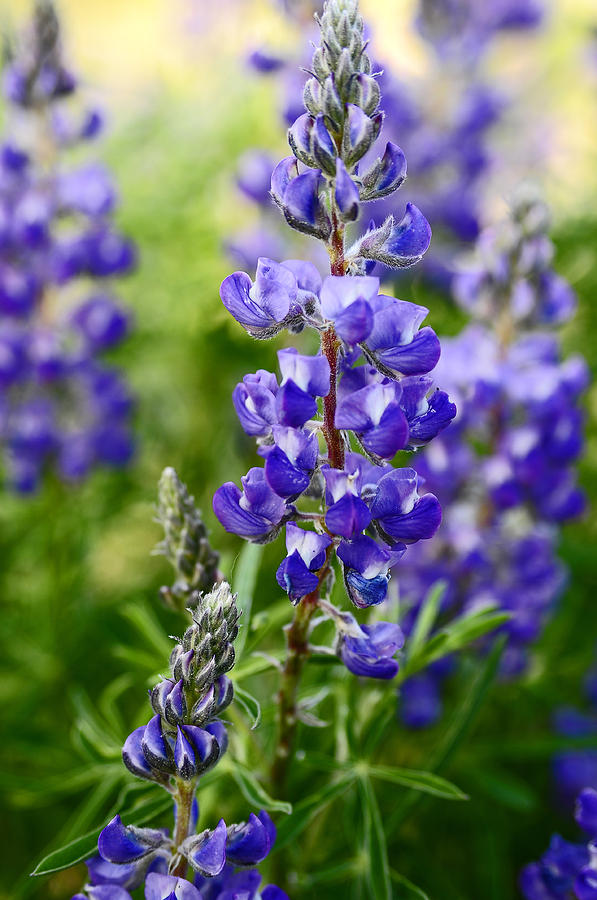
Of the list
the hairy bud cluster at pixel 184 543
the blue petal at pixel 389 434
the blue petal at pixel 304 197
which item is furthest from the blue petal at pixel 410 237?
the hairy bud cluster at pixel 184 543

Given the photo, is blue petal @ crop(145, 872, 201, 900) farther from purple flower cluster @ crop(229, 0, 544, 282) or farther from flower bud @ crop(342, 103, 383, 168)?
purple flower cluster @ crop(229, 0, 544, 282)

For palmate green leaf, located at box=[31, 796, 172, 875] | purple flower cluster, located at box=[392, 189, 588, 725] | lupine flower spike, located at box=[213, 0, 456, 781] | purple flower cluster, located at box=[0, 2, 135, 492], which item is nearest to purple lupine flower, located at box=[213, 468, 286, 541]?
lupine flower spike, located at box=[213, 0, 456, 781]

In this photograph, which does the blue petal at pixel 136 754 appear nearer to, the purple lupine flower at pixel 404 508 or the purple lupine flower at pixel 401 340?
the purple lupine flower at pixel 404 508

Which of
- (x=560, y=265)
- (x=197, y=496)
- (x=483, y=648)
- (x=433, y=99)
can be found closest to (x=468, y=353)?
(x=483, y=648)

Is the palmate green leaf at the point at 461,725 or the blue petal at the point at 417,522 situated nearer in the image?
the blue petal at the point at 417,522

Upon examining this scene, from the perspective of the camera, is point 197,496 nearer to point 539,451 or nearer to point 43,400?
point 43,400

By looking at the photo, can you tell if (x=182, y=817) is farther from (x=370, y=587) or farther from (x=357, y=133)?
(x=357, y=133)

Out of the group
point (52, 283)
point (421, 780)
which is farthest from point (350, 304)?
point (52, 283)
